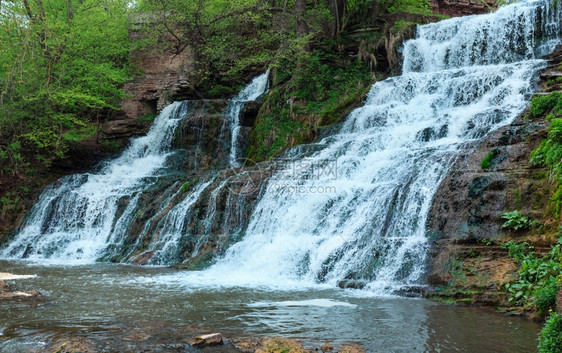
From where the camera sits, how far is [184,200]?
1566 cm

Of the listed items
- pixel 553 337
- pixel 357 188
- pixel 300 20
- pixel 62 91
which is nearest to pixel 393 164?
pixel 357 188

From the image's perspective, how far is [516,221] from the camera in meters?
8.35

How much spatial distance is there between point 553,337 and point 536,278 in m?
3.01

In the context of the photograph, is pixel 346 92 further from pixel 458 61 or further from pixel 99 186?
pixel 99 186

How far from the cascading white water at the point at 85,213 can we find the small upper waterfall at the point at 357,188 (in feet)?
0.16

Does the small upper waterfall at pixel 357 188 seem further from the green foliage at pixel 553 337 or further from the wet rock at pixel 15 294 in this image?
the green foliage at pixel 553 337

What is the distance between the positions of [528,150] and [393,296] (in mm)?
4215

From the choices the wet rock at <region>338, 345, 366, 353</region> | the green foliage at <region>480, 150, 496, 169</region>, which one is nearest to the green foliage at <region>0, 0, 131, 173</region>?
the green foliage at <region>480, 150, 496, 169</region>

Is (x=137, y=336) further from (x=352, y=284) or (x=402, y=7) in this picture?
(x=402, y=7)

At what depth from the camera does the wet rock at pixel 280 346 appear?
496 centimetres

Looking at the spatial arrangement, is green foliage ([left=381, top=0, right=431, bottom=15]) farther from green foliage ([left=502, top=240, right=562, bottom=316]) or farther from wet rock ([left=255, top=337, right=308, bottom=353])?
wet rock ([left=255, top=337, right=308, bottom=353])

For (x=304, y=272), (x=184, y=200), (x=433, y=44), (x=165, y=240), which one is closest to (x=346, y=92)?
(x=433, y=44)

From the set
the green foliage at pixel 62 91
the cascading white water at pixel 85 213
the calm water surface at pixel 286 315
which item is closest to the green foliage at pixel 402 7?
the cascading white water at pixel 85 213

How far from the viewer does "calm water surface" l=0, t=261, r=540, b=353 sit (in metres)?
5.61
